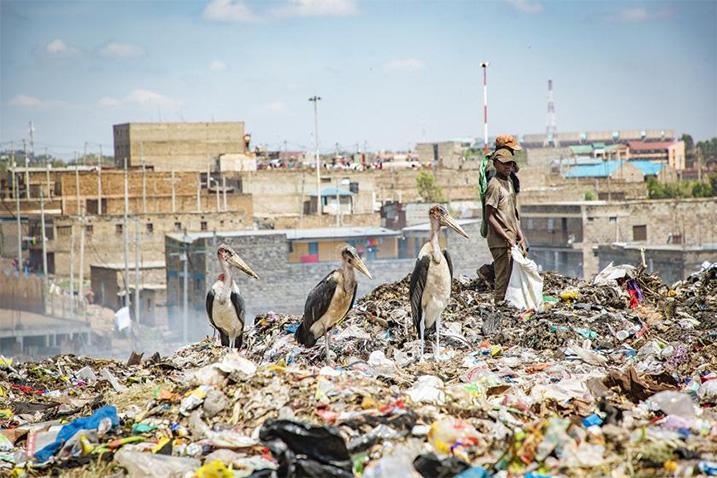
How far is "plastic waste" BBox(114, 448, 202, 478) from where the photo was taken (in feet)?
26.2

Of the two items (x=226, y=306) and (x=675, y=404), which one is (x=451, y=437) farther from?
(x=226, y=306)

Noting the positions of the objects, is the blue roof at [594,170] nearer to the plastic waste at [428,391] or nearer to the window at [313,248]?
the window at [313,248]

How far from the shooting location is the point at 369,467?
7457 millimetres

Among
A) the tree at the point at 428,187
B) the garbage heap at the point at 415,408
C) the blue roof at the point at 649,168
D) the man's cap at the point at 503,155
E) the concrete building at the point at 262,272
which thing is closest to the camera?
the garbage heap at the point at 415,408

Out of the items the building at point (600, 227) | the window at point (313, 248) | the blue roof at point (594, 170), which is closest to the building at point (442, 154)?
the blue roof at point (594, 170)

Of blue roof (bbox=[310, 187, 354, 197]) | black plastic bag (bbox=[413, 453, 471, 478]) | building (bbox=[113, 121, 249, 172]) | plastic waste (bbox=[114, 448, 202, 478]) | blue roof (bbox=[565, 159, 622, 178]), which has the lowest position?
plastic waste (bbox=[114, 448, 202, 478])

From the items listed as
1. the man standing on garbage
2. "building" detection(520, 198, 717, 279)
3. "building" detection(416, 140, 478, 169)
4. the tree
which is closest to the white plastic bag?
the man standing on garbage

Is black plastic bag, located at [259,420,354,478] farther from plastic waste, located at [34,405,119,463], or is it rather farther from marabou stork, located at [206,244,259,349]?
marabou stork, located at [206,244,259,349]

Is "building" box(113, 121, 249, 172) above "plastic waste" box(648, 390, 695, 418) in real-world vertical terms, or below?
above

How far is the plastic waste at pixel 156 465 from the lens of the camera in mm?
7985

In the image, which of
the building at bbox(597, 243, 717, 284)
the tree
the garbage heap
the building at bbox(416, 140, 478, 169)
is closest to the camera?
the garbage heap

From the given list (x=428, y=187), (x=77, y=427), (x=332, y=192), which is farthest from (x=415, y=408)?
(x=428, y=187)

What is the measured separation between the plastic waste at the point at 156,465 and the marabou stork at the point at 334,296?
356cm

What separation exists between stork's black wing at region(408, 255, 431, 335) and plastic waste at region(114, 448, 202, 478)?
13.2ft
